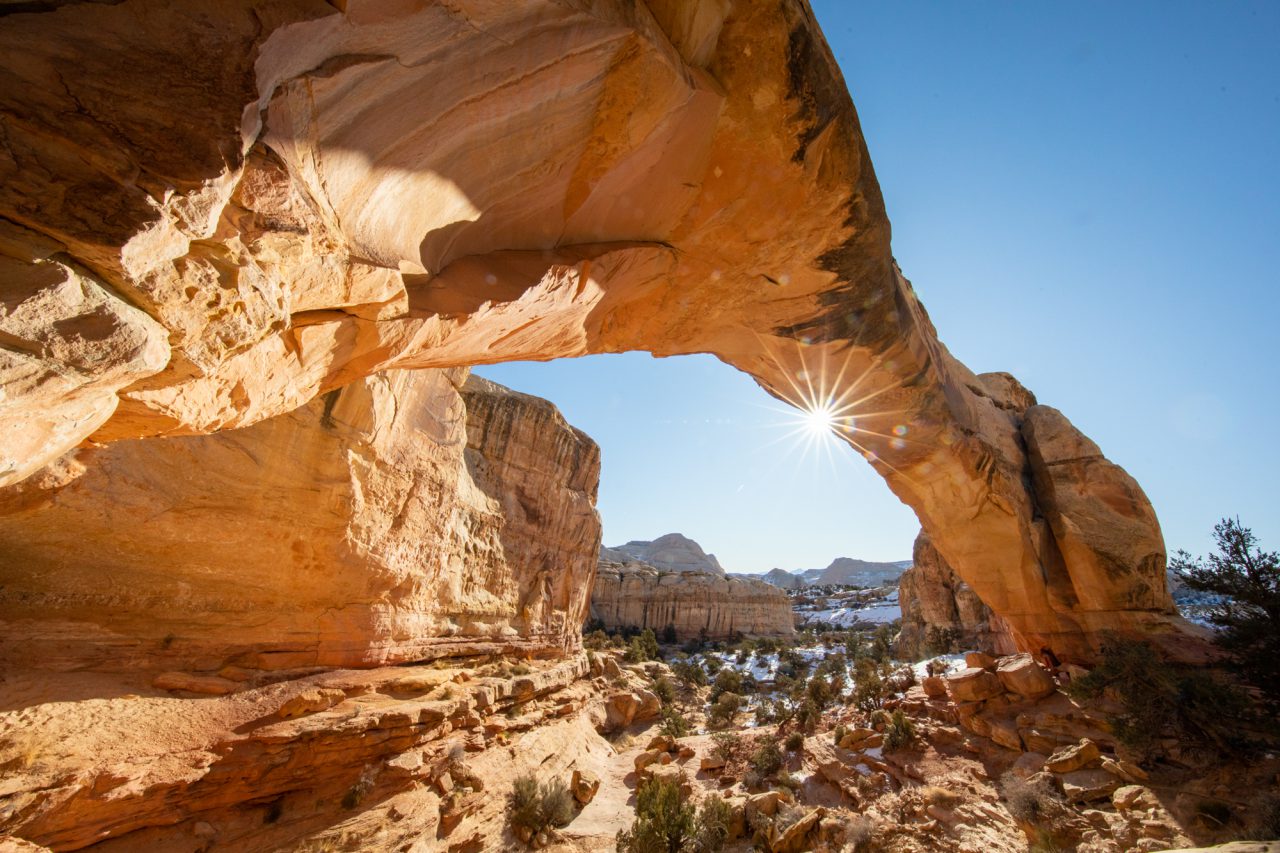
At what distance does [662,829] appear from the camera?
7.59m

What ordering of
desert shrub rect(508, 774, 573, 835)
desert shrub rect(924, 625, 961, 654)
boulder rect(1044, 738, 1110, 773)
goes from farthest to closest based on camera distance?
desert shrub rect(924, 625, 961, 654) → desert shrub rect(508, 774, 573, 835) → boulder rect(1044, 738, 1110, 773)

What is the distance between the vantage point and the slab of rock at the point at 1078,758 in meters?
7.29

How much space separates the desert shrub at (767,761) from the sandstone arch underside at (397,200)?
853 centimetres

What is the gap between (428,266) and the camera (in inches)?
148

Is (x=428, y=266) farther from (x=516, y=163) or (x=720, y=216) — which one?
(x=720, y=216)

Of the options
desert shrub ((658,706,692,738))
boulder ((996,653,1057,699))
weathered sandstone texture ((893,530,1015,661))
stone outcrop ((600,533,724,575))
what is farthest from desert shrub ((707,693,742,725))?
stone outcrop ((600,533,724,575))

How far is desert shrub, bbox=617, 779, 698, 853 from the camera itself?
7.43m

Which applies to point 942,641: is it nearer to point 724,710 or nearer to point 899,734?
point 724,710

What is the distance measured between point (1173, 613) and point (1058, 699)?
2534mm

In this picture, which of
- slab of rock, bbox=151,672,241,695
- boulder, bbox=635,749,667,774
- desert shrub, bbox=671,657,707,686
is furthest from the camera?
desert shrub, bbox=671,657,707,686

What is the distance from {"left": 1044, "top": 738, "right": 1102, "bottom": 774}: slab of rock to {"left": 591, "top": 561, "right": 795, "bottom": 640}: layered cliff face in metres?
30.9

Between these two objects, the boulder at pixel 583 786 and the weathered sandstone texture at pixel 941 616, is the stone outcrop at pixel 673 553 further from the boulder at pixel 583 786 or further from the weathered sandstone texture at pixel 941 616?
the boulder at pixel 583 786

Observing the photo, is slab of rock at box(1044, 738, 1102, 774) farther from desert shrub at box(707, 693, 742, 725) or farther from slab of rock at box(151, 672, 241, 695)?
slab of rock at box(151, 672, 241, 695)

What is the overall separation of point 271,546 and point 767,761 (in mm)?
10236
